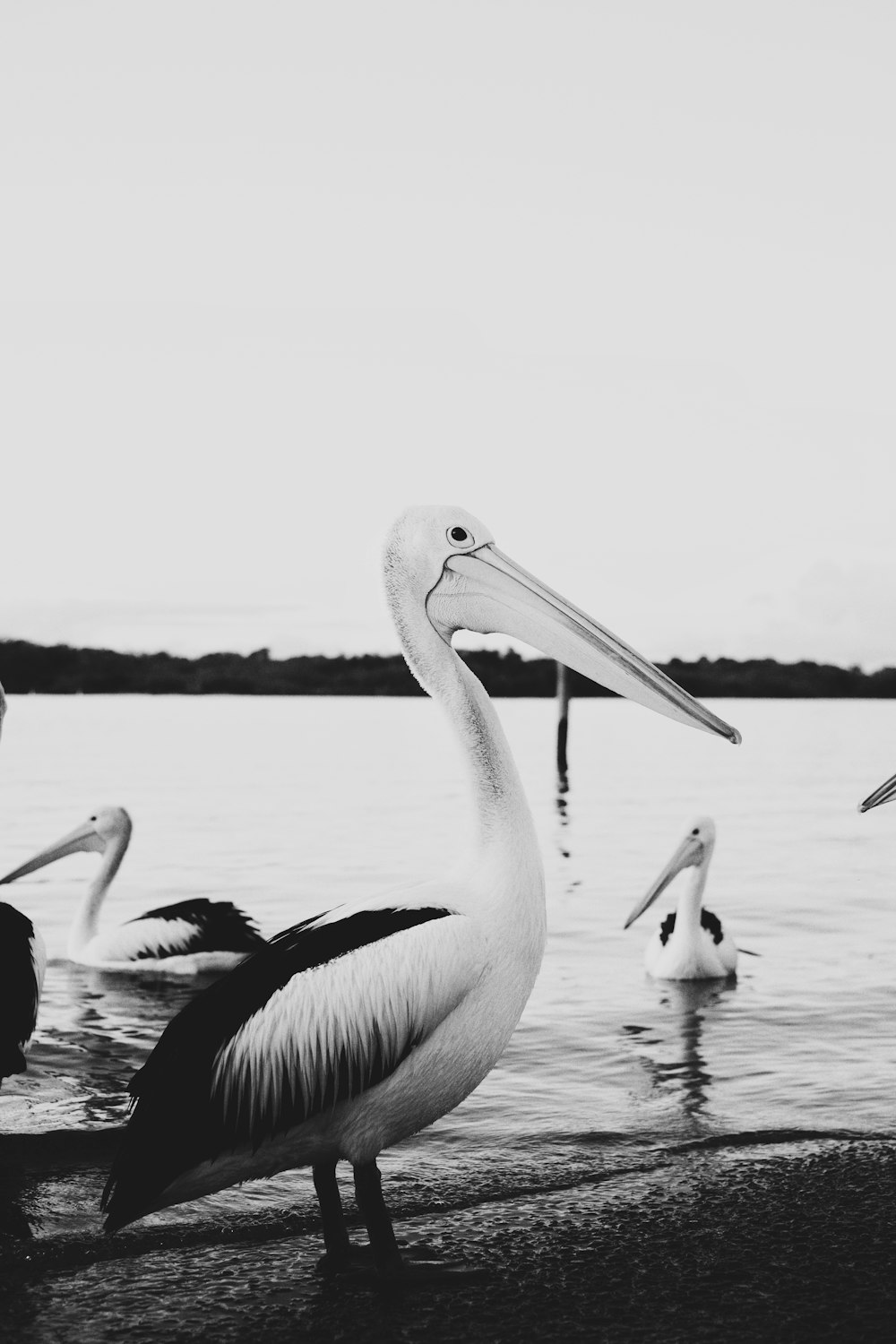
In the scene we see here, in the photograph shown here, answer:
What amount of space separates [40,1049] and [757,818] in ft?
48.8

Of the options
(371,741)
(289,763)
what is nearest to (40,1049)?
(289,763)

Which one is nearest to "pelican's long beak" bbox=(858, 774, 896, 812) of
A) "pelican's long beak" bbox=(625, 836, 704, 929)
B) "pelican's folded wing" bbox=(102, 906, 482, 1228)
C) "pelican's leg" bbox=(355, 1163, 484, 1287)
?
"pelican's folded wing" bbox=(102, 906, 482, 1228)

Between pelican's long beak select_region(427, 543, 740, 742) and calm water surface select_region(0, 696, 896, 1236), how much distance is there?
1.61 ft

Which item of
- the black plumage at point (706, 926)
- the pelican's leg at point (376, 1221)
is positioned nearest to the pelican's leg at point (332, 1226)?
the pelican's leg at point (376, 1221)

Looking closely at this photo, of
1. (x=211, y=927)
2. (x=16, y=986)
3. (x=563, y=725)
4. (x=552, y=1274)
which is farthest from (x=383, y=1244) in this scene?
(x=563, y=725)

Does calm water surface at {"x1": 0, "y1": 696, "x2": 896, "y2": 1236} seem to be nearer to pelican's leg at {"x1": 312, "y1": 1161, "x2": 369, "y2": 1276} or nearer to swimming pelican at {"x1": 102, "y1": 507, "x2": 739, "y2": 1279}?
swimming pelican at {"x1": 102, "y1": 507, "x2": 739, "y2": 1279}

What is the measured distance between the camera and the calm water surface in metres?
5.58

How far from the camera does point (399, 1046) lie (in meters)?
3.56

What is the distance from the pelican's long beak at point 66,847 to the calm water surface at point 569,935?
0.59 metres

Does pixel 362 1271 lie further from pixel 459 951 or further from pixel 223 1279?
pixel 459 951

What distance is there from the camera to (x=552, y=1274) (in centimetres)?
369

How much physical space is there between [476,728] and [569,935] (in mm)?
6969

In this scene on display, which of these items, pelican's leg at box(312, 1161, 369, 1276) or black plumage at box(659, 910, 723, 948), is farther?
black plumage at box(659, 910, 723, 948)

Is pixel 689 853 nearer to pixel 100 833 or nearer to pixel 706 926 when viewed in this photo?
pixel 706 926
